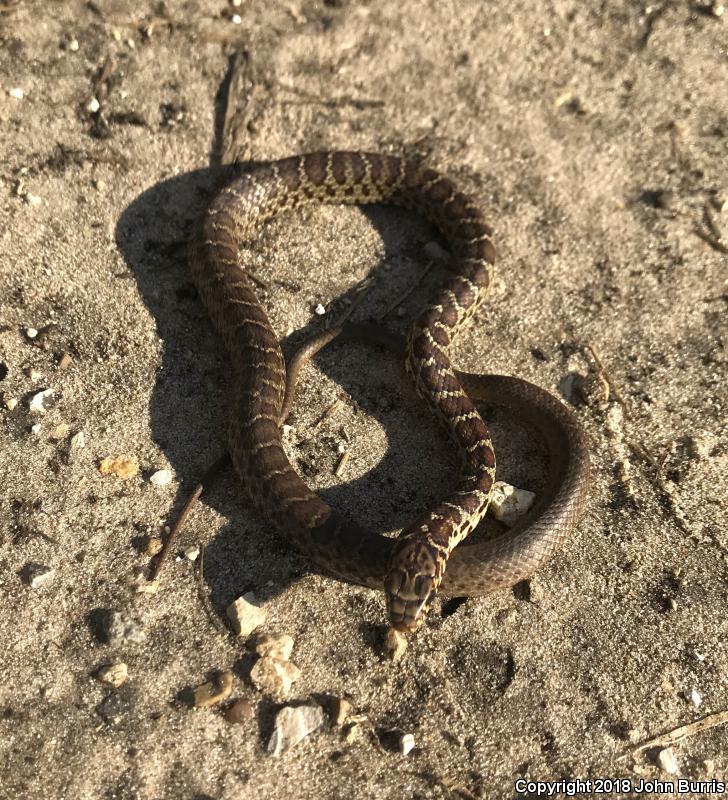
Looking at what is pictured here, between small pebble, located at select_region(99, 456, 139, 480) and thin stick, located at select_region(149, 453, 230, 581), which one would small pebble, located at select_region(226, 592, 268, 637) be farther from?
small pebble, located at select_region(99, 456, 139, 480)

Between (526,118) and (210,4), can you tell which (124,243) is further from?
(526,118)

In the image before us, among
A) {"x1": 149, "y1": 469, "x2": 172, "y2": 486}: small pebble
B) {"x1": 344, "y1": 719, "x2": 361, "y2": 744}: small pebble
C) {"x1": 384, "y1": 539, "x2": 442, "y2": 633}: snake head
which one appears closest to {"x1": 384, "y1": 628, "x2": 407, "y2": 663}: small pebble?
{"x1": 384, "y1": 539, "x2": 442, "y2": 633}: snake head

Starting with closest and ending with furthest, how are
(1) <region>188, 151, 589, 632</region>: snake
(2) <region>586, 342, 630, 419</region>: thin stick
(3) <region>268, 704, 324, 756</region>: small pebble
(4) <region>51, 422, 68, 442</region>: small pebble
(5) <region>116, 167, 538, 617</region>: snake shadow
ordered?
(3) <region>268, 704, 324, 756</region>: small pebble
(1) <region>188, 151, 589, 632</region>: snake
(5) <region>116, 167, 538, 617</region>: snake shadow
(4) <region>51, 422, 68, 442</region>: small pebble
(2) <region>586, 342, 630, 419</region>: thin stick

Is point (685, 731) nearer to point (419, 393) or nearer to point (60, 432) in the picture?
point (419, 393)

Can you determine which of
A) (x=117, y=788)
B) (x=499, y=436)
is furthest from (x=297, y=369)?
(x=117, y=788)

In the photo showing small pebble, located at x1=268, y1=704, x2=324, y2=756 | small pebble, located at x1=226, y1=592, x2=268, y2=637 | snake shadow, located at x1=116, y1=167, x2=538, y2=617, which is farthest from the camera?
snake shadow, located at x1=116, y1=167, x2=538, y2=617
